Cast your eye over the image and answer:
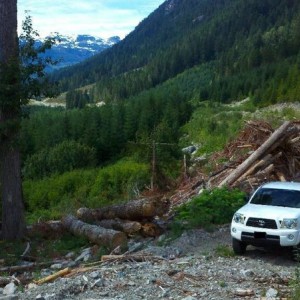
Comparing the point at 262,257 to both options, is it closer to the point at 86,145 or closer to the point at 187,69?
the point at 86,145

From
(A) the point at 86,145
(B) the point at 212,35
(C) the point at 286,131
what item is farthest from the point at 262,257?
(B) the point at 212,35

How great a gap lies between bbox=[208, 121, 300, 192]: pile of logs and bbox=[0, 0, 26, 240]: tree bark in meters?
6.78

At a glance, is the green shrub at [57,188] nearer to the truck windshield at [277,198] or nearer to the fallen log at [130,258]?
the truck windshield at [277,198]

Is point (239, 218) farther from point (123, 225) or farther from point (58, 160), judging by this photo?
point (58, 160)

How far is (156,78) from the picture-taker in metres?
177

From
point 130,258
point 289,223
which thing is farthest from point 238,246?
point 130,258

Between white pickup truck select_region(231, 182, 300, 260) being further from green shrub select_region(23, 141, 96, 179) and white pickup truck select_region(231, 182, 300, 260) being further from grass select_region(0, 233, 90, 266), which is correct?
green shrub select_region(23, 141, 96, 179)

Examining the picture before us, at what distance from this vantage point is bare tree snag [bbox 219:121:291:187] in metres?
18.4

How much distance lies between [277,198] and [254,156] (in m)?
6.50

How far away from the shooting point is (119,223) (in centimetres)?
1470

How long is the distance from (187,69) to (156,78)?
35.4ft

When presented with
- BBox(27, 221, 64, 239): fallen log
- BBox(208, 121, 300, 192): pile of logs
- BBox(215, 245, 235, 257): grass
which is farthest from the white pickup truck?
BBox(27, 221, 64, 239): fallen log

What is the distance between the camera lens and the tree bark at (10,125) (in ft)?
44.3

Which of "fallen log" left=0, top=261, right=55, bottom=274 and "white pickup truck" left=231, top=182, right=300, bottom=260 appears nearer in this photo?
"white pickup truck" left=231, top=182, right=300, bottom=260
